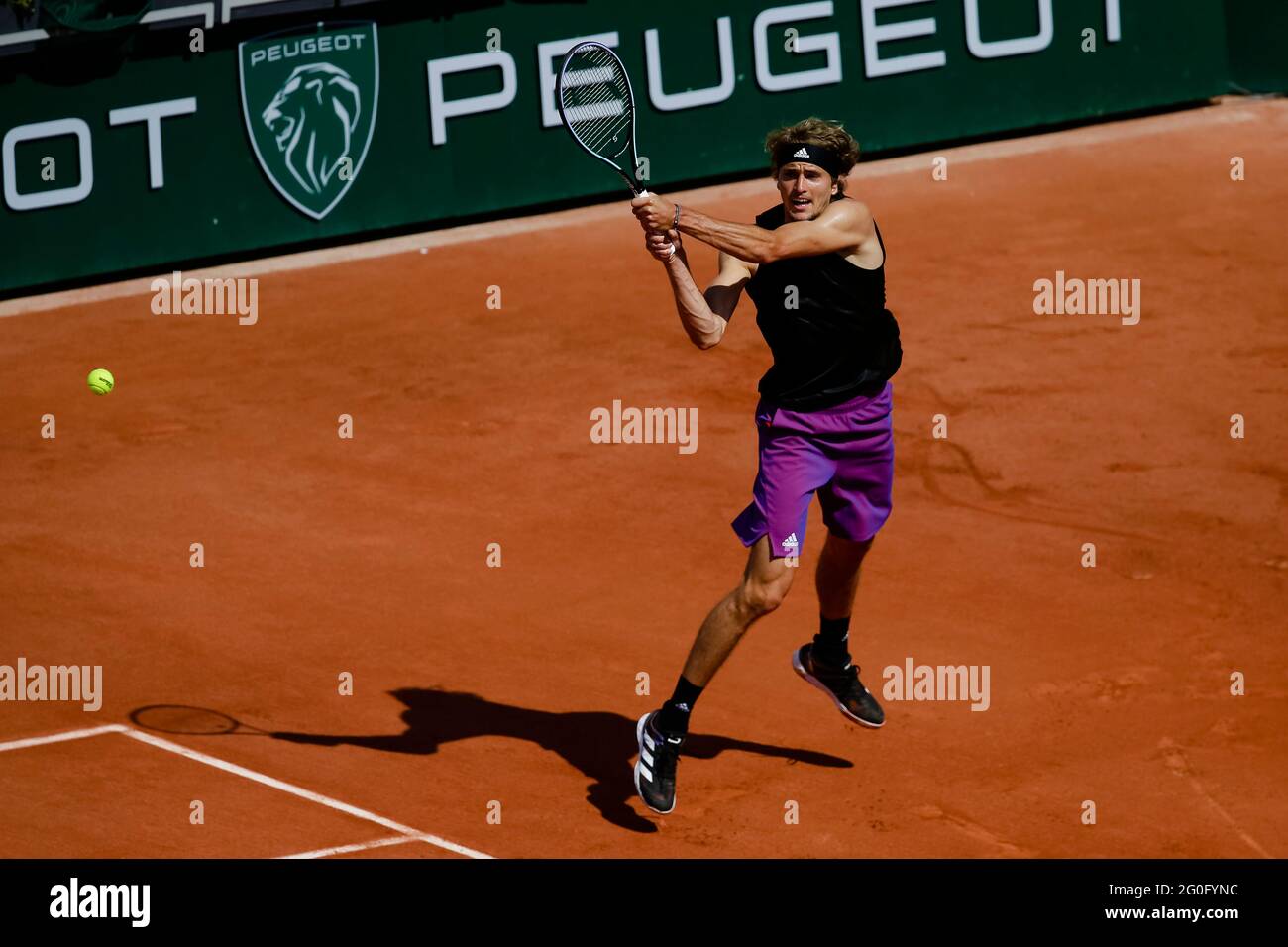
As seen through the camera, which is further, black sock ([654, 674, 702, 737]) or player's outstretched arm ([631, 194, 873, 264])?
black sock ([654, 674, 702, 737])

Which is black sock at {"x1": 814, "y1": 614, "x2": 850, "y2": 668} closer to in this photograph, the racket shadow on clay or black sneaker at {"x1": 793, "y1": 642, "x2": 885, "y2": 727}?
black sneaker at {"x1": 793, "y1": 642, "x2": 885, "y2": 727}

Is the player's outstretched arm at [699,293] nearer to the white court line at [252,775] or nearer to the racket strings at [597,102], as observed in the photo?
the racket strings at [597,102]

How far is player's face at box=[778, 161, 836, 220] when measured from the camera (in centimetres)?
669

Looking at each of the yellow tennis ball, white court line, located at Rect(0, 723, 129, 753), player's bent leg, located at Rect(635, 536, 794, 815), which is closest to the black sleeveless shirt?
player's bent leg, located at Rect(635, 536, 794, 815)

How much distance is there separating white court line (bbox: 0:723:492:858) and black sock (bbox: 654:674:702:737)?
0.85 metres

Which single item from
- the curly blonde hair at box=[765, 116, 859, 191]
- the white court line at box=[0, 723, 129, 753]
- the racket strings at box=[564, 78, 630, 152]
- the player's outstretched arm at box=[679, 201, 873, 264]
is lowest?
the white court line at box=[0, 723, 129, 753]

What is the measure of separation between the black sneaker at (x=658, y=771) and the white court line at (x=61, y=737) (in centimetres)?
245

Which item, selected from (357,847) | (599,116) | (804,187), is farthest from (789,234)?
(357,847)

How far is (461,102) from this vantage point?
52.5 ft

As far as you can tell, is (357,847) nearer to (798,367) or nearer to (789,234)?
(798,367)

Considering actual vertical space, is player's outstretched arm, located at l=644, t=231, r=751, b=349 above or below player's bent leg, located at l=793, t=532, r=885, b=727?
above

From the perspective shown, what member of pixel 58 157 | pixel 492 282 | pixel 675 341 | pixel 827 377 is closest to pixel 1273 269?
pixel 675 341

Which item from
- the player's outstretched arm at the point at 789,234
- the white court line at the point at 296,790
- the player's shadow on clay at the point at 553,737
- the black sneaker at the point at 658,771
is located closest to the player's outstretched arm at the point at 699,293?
the player's outstretched arm at the point at 789,234

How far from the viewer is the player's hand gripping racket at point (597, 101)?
718 cm
